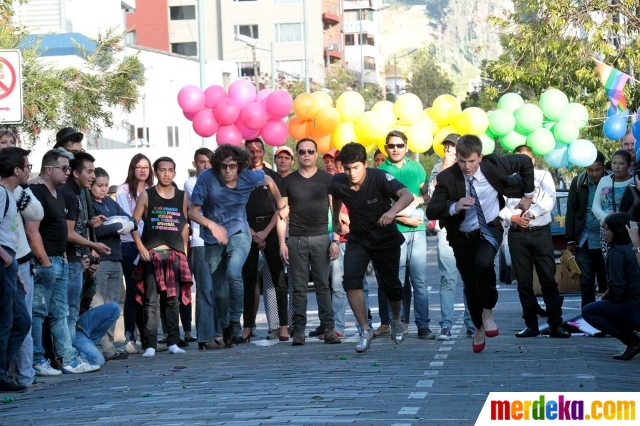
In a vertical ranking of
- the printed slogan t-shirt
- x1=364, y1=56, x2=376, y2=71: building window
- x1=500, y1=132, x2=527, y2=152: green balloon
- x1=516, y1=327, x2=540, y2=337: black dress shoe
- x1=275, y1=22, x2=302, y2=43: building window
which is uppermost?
x1=275, y1=22, x2=302, y2=43: building window

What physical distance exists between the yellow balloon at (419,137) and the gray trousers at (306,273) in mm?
2549

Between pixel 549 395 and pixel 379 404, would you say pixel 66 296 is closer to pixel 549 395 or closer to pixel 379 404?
pixel 379 404

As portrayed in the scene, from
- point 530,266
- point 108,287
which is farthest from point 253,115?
point 530,266

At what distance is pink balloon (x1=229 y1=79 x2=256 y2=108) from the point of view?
17.1 m

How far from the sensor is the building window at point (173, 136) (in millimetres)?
66875

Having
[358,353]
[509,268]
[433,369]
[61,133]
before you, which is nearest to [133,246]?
[61,133]

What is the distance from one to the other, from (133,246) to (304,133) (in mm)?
3483

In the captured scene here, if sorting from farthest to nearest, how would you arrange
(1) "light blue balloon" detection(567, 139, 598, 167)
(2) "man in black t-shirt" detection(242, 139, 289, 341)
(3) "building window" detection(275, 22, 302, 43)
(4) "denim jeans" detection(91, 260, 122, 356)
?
(3) "building window" detection(275, 22, 302, 43) → (1) "light blue balloon" detection(567, 139, 598, 167) → (2) "man in black t-shirt" detection(242, 139, 289, 341) → (4) "denim jeans" detection(91, 260, 122, 356)

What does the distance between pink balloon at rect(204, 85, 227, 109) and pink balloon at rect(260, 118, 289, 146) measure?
74 centimetres

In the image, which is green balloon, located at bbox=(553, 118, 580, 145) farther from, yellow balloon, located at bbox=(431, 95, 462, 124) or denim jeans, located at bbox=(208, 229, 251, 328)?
denim jeans, located at bbox=(208, 229, 251, 328)

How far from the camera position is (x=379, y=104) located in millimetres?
16750

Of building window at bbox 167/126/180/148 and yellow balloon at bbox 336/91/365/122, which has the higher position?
yellow balloon at bbox 336/91/365/122

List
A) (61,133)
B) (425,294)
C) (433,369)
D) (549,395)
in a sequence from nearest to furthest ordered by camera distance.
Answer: (549,395) < (433,369) < (61,133) < (425,294)

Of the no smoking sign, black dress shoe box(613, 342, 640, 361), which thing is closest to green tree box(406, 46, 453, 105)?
the no smoking sign
